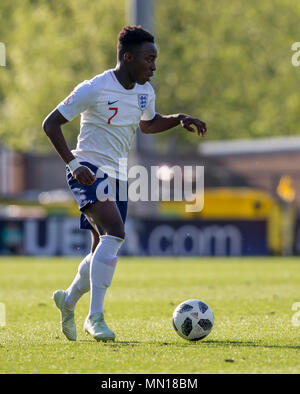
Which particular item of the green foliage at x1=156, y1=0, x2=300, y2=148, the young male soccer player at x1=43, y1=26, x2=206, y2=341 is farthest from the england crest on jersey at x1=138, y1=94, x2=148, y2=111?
the green foliage at x1=156, y1=0, x2=300, y2=148

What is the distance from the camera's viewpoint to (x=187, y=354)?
6363mm

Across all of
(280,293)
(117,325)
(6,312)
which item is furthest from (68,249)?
(117,325)

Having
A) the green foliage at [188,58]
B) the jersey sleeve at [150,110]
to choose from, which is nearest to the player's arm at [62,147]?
the jersey sleeve at [150,110]

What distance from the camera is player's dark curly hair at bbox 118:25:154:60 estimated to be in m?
7.38

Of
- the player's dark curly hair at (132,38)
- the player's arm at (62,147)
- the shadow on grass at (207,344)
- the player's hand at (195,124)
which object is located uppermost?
the player's dark curly hair at (132,38)

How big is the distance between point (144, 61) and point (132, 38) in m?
0.21

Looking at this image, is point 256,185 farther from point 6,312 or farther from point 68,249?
point 6,312

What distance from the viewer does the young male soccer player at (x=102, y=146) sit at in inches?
282

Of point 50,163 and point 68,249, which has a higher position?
point 50,163

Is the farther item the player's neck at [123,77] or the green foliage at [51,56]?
the green foliage at [51,56]

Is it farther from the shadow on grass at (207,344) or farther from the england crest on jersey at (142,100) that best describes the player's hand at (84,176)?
the shadow on grass at (207,344)

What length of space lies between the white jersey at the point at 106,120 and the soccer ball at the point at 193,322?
3.82 ft

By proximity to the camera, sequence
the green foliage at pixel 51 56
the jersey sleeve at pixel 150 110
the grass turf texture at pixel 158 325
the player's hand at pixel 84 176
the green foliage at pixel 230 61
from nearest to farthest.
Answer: the grass turf texture at pixel 158 325 → the player's hand at pixel 84 176 → the jersey sleeve at pixel 150 110 → the green foliage at pixel 51 56 → the green foliage at pixel 230 61

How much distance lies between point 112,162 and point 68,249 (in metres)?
15.0
